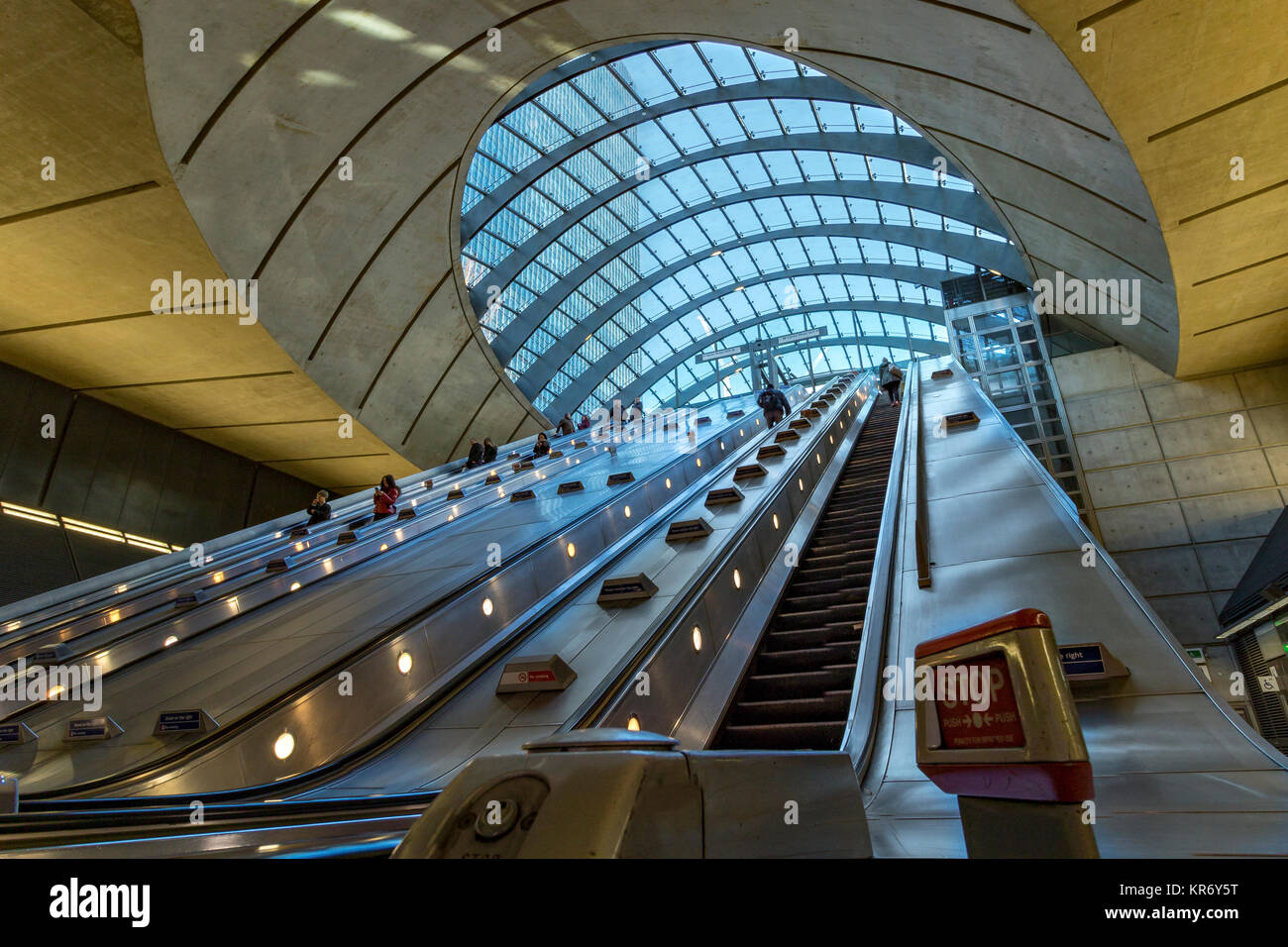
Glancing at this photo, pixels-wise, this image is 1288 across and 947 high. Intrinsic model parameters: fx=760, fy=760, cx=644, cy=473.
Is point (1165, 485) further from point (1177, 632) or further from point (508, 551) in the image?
point (508, 551)

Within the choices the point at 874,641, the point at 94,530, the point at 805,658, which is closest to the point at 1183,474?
the point at 805,658

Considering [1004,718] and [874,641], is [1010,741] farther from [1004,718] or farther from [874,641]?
[874,641]

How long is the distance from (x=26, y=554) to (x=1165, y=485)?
2804 cm

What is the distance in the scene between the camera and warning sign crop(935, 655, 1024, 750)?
1634 mm

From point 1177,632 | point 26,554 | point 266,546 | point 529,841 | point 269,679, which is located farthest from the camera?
point 1177,632

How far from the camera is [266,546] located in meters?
11.6

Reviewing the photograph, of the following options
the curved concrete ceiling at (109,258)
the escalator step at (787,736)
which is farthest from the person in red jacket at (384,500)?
the escalator step at (787,736)

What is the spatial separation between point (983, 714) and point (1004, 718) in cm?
4

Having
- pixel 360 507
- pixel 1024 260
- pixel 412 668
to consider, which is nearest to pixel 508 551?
pixel 412 668

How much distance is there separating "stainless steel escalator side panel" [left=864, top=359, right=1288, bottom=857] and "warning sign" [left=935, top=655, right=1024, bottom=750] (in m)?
1.13
